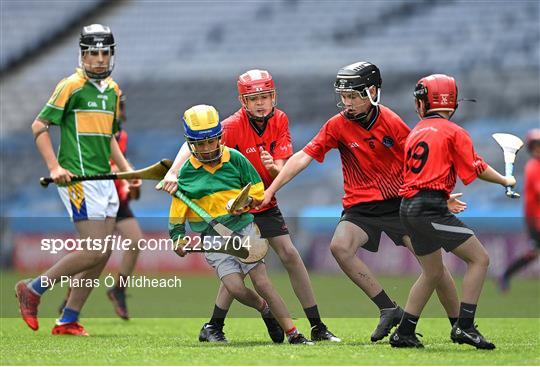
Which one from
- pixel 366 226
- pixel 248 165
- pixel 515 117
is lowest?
pixel 515 117

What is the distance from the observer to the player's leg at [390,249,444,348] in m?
6.51

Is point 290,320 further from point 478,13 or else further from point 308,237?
point 478,13

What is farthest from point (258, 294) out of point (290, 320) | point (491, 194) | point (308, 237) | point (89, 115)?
point (491, 194)

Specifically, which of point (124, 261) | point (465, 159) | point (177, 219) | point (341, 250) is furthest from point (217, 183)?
point (124, 261)

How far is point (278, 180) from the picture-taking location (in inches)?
284

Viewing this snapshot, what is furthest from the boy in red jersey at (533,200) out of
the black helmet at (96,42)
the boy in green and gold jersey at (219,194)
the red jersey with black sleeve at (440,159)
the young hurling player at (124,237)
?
the red jersey with black sleeve at (440,159)

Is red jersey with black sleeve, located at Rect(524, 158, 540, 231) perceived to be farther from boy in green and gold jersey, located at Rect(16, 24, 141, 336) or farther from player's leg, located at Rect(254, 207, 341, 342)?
boy in green and gold jersey, located at Rect(16, 24, 141, 336)

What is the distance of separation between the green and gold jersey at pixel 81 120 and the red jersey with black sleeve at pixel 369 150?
1.73m

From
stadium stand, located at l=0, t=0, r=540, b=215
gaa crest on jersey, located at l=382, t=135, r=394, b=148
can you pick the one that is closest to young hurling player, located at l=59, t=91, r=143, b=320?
gaa crest on jersey, located at l=382, t=135, r=394, b=148

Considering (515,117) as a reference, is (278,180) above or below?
above

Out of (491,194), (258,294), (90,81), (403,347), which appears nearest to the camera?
(403,347)

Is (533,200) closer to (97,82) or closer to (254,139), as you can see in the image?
(254,139)

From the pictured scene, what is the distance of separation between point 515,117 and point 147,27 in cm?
764

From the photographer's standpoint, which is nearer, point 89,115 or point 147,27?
point 89,115
